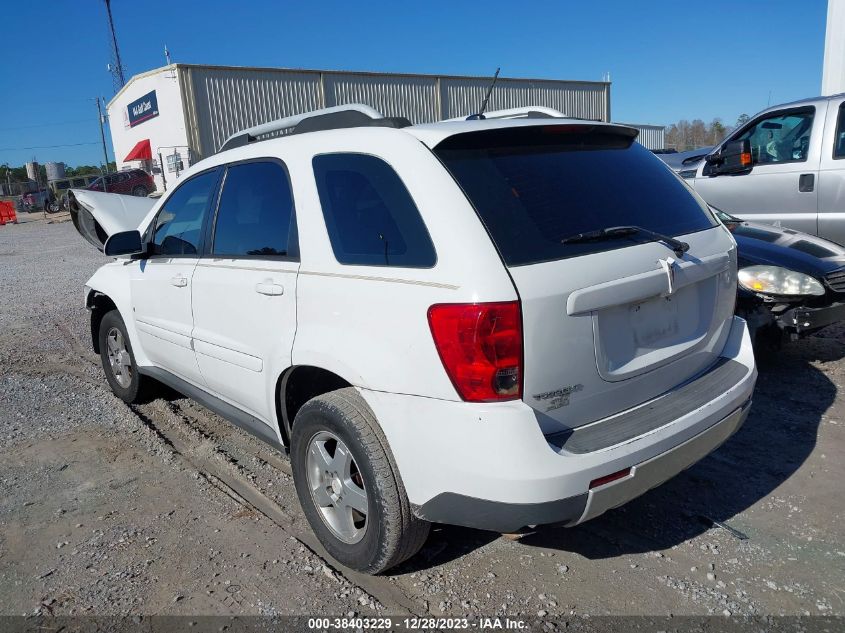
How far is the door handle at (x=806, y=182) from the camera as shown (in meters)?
6.39

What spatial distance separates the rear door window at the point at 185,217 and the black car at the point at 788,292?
11.6ft

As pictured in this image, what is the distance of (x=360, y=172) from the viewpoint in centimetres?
273

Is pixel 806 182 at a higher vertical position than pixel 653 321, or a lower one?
higher

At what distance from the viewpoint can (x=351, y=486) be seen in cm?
274

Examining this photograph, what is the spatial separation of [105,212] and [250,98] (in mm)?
26995

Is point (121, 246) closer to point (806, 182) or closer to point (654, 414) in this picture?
point (654, 414)

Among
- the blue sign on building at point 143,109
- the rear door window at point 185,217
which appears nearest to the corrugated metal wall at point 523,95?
the blue sign on building at point 143,109

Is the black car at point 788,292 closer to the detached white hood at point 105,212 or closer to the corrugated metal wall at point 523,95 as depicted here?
the detached white hood at point 105,212

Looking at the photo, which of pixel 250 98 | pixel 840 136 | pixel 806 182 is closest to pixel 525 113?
Answer: pixel 806 182

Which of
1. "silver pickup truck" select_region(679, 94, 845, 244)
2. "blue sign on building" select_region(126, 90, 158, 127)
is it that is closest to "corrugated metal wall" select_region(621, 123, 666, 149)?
"blue sign on building" select_region(126, 90, 158, 127)

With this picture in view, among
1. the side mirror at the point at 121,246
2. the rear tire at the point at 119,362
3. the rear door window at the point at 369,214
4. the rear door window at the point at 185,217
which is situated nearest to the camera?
the rear door window at the point at 369,214

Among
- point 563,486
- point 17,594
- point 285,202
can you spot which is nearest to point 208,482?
point 17,594

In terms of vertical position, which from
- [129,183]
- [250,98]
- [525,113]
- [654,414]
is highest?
[250,98]

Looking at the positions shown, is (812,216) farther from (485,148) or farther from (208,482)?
(208,482)
